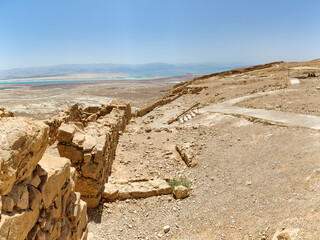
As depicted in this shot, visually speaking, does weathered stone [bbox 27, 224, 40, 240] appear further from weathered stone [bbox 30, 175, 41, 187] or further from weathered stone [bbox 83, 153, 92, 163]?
weathered stone [bbox 83, 153, 92, 163]

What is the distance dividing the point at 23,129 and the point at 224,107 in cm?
1497

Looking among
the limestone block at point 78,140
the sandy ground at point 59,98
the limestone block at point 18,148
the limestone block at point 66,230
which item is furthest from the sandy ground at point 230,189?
the sandy ground at point 59,98

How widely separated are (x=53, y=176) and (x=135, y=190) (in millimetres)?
4286

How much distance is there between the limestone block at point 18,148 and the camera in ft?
8.79

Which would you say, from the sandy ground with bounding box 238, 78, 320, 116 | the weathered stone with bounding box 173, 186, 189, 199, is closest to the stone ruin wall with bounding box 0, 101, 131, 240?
the weathered stone with bounding box 173, 186, 189, 199

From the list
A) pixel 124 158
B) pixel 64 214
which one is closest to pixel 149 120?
pixel 124 158

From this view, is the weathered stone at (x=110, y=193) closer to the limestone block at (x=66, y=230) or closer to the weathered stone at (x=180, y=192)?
the weathered stone at (x=180, y=192)

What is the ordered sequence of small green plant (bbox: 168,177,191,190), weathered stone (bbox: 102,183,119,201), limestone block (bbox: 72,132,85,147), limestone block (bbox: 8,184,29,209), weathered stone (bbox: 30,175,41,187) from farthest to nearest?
1. small green plant (bbox: 168,177,191,190)
2. weathered stone (bbox: 102,183,119,201)
3. limestone block (bbox: 72,132,85,147)
4. weathered stone (bbox: 30,175,41,187)
5. limestone block (bbox: 8,184,29,209)

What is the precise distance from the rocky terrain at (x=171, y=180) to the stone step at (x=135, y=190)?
3cm

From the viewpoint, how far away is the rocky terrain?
127 inches

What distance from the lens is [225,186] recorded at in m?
7.60

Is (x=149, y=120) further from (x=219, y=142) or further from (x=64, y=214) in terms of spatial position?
(x=64, y=214)

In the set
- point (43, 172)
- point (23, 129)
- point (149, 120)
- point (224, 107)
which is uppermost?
point (23, 129)

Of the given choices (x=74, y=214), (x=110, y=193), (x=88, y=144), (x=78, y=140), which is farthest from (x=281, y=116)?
(x=74, y=214)
